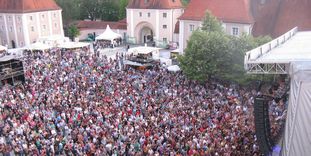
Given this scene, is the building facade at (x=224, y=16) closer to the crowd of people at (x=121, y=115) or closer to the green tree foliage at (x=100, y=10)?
the crowd of people at (x=121, y=115)

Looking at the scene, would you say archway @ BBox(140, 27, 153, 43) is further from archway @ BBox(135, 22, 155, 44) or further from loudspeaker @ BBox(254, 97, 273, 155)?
loudspeaker @ BBox(254, 97, 273, 155)

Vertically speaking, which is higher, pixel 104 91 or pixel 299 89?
pixel 299 89

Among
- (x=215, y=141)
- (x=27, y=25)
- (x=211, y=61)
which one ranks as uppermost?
(x=27, y=25)

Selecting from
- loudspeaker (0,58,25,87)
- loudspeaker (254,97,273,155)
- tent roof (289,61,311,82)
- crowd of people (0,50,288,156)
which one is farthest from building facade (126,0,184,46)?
tent roof (289,61,311,82)

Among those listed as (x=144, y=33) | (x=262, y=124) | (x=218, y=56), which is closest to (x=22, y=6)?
(x=144, y=33)

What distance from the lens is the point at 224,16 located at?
3309cm

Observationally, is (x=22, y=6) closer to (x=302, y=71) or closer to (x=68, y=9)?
(x=68, y=9)

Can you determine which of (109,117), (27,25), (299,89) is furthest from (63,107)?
(27,25)

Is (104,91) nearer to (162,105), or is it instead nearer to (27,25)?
(162,105)

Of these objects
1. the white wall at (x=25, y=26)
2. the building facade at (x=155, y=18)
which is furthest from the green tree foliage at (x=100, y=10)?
the building facade at (x=155, y=18)

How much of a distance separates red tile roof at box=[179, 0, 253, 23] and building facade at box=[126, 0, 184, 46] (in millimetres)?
8133

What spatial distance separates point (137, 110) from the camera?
61.7 ft

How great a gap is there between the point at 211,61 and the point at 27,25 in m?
28.0

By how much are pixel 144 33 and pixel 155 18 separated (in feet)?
12.5
